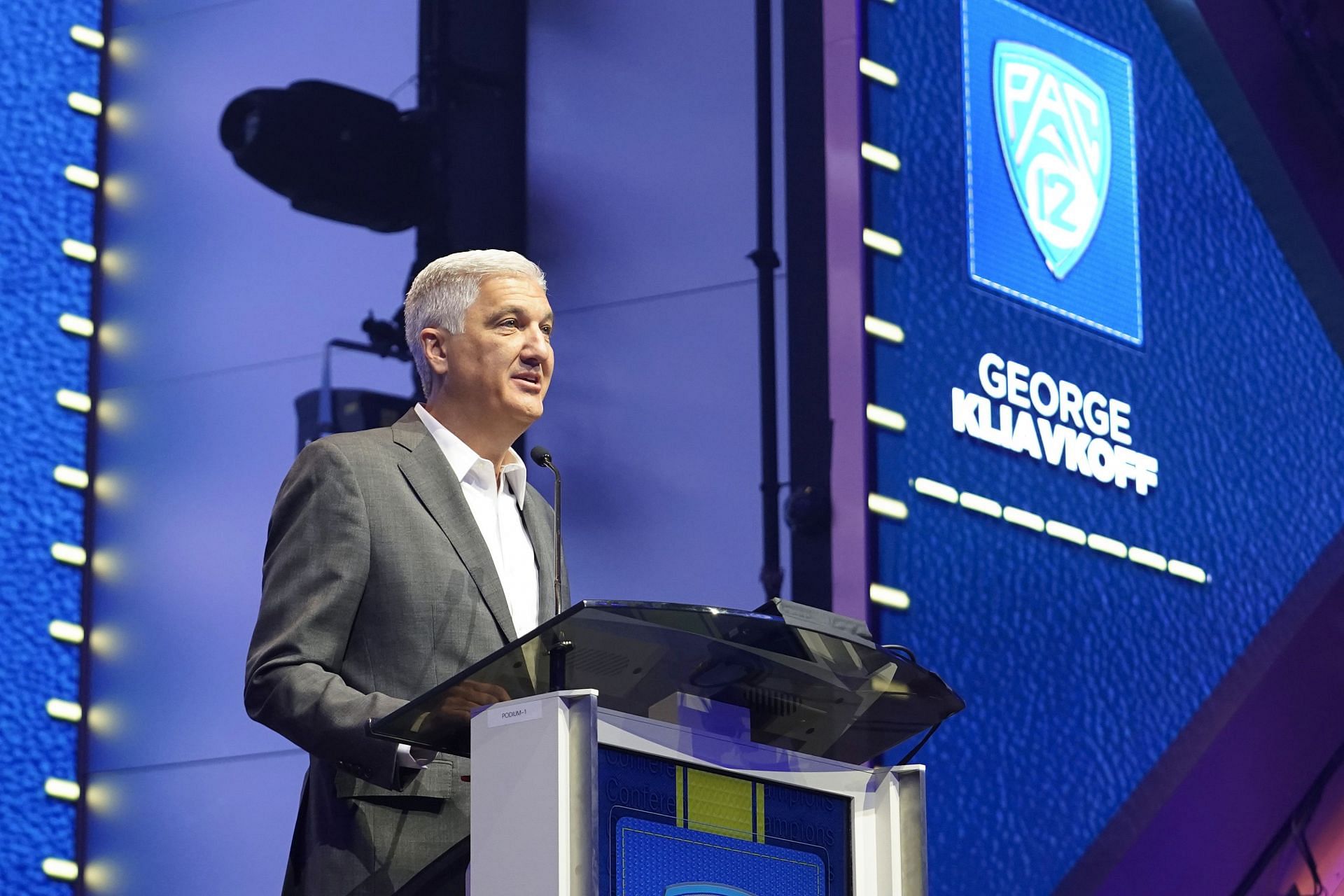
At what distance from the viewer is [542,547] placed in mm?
2820

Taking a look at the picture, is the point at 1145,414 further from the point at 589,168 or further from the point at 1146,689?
the point at 589,168

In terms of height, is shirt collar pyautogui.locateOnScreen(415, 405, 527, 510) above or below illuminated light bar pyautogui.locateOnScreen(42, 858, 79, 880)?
above

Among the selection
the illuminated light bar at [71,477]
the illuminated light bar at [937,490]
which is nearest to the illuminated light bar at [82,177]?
the illuminated light bar at [71,477]

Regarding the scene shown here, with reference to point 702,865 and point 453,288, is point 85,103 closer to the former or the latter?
point 453,288

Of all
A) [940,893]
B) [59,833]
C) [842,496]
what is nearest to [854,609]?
[842,496]

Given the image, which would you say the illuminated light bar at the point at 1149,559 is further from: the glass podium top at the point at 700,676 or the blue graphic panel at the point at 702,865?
the blue graphic panel at the point at 702,865

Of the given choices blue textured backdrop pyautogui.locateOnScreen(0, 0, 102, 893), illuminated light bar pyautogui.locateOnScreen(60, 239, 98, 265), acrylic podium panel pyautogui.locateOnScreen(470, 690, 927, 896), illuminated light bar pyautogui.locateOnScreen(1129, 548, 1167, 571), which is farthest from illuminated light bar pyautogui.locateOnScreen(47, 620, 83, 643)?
illuminated light bar pyautogui.locateOnScreen(1129, 548, 1167, 571)

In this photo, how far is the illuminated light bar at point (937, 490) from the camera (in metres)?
4.84

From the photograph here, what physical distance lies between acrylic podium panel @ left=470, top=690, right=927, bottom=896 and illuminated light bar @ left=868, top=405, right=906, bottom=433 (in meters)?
2.34

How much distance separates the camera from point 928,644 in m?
4.77

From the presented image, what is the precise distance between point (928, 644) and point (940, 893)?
20.9 inches

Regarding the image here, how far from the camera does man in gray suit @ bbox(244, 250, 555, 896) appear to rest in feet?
8.06

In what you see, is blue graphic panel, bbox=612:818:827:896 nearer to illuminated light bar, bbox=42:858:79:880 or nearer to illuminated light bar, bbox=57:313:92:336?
illuminated light bar, bbox=42:858:79:880

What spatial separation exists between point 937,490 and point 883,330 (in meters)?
0.38
